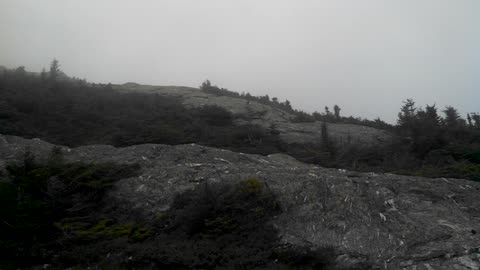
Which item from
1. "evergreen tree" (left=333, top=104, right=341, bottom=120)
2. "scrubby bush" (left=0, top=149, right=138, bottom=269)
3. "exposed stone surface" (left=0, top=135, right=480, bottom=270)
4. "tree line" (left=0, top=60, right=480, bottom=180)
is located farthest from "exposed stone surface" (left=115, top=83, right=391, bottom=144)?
"scrubby bush" (left=0, top=149, right=138, bottom=269)

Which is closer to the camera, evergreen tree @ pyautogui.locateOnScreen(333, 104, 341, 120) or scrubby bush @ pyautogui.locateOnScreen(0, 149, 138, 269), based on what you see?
scrubby bush @ pyautogui.locateOnScreen(0, 149, 138, 269)

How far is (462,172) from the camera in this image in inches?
593

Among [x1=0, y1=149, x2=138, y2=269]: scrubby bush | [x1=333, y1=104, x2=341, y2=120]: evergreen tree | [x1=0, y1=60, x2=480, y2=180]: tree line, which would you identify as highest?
[x1=333, y1=104, x2=341, y2=120]: evergreen tree

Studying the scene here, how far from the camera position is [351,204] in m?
11.1

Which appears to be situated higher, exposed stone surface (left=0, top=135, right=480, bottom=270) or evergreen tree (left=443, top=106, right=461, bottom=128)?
evergreen tree (left=443, top=106, right=461, bottom=128)

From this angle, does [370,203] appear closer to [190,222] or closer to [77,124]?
Result: [190,222]

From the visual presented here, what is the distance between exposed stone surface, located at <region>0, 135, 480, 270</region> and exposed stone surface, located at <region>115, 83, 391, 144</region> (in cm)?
1055

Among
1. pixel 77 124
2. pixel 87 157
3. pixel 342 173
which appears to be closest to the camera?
pixel 342 173

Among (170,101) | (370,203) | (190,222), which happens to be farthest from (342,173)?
(170,101)

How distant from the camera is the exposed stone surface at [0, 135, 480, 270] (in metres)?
9.27

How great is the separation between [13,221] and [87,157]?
4640mm

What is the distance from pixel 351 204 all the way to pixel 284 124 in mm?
16372

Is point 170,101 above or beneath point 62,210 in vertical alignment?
above

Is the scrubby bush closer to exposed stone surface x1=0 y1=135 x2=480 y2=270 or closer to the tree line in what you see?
exposed stone surface x1=0 y1=135 x2=480 y2=270
